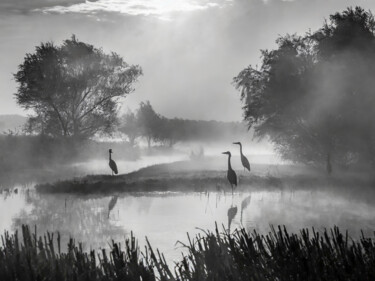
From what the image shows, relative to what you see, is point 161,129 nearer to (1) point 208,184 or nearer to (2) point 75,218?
(1) point 208,184

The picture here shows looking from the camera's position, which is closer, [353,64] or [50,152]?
[353,64]

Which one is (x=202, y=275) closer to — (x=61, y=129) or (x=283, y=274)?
(x=283, y=274)

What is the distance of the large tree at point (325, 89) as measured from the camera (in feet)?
116

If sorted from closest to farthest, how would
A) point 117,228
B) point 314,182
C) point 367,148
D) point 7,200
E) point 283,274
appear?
point 283,274 → point 117,228 → point 7,200 → point 314,182 → point 367,148

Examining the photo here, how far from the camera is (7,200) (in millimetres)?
28078

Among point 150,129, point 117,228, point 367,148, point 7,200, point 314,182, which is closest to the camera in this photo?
point 117,228

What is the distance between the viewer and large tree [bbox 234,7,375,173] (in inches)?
1388

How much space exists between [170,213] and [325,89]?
744 inches

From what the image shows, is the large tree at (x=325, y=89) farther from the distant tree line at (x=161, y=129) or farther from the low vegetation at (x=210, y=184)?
the distant tree line at (x=161, y=129)

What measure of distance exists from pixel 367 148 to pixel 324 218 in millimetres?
19048

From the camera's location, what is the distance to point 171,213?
21.9m

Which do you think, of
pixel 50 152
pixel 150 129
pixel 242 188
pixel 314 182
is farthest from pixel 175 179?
pixel 150 129

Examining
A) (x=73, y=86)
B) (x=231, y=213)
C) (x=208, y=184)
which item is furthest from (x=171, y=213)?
(x=73, y=86)

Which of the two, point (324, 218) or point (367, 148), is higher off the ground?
point (367, 148)
